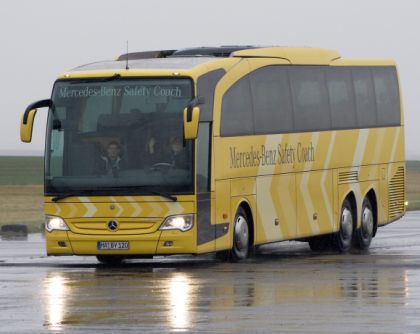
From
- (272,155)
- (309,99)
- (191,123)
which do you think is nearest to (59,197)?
(191,123)

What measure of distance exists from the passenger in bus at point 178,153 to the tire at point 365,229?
704cm

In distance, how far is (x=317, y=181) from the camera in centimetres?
2909

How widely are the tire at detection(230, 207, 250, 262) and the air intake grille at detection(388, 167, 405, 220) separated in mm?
6687

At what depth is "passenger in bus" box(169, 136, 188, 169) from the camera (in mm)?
24500

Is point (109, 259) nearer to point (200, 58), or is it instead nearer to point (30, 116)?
point (30, 116)

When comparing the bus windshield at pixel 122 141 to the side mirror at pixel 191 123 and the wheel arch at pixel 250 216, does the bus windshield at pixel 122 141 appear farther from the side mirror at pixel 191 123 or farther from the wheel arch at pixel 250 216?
the wheel arch at pixel 250 216

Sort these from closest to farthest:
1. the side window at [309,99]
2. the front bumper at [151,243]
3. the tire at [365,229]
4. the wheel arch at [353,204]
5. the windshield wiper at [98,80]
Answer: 1. the front bumper at [151,243]
2. the windshield wiper at [98,80]
3. the side window at [309,99]
4. the wheel arch at [353,204]
5. the tire at [365,229]

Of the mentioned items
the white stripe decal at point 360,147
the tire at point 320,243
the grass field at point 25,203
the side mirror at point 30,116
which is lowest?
the grass field at point 25,203

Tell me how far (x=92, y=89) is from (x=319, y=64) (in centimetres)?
586

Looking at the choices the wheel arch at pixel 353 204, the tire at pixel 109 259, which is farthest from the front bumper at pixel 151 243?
the wheel arch at pixel 353 204

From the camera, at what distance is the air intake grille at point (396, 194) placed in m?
32.5

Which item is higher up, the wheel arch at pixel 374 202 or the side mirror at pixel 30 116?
the side mirror at pixel 30 116

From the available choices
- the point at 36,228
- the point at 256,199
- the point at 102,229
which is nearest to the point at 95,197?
the point at 102,229

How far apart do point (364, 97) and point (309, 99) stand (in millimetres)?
2653
